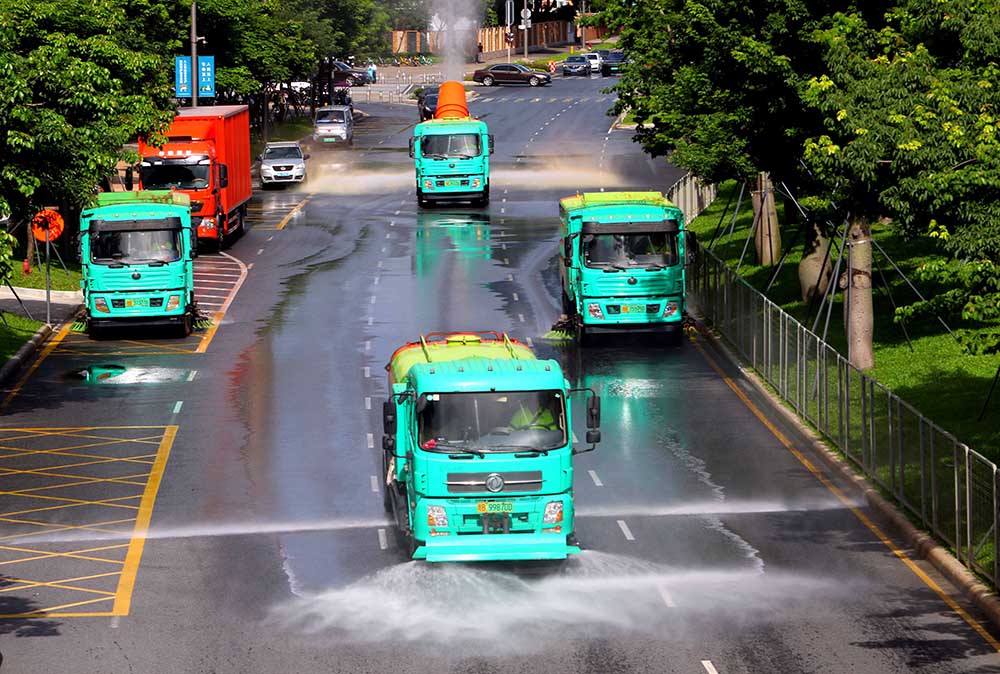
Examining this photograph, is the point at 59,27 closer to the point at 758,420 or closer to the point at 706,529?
the point at 758,420

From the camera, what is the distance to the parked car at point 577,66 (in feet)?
452

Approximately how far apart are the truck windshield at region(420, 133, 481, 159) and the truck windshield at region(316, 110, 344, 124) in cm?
2857

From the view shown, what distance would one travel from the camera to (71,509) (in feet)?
85.3

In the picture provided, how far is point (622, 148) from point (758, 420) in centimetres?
5772

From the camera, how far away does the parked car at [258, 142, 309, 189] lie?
249 ft

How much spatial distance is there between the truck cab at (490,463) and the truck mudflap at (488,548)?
13mm

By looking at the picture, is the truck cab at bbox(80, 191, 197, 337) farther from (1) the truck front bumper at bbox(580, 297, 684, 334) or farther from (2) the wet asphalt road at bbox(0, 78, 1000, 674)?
(1) the truck front bumper at bbox(580, 297, 684, 334)

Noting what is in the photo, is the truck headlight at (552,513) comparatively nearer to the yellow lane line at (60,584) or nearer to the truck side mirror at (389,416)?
the truck side mirror at (389,416)

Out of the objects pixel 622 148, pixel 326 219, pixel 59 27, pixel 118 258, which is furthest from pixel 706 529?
pixel 622 148

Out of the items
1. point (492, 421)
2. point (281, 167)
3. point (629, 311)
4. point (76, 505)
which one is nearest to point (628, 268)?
point (629, 311)

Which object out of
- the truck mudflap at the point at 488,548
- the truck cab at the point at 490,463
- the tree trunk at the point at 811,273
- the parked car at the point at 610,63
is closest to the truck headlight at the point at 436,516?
the truck cab at the point at 490,463

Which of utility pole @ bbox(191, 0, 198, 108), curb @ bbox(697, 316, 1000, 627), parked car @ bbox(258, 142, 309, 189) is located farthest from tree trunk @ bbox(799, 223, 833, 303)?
parked car @ bbox(258, 142, 309, 189)

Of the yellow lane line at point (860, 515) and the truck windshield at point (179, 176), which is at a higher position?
the truck windshield at point (179, 176)

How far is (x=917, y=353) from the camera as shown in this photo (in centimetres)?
3562
